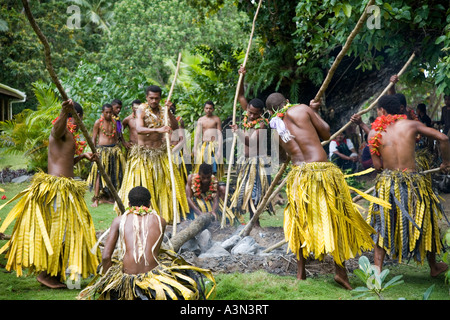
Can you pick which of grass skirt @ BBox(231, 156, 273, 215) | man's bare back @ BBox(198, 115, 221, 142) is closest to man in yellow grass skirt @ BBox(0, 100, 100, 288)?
grass skirt @ BBox(231, 156, 273, 215)

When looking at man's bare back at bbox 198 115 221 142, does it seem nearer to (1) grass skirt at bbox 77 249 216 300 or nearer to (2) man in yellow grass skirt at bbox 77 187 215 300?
(2) man in yellow grass skirt at bbox 77 187 215 300

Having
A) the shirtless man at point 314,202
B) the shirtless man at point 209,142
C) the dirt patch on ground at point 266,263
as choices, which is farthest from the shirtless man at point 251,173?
the shirtless man at point 314,202

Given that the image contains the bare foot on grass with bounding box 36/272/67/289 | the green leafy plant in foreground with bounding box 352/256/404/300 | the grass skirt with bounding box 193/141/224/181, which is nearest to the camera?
the green leafy plant in foreground with bounding box 352/256/404/300

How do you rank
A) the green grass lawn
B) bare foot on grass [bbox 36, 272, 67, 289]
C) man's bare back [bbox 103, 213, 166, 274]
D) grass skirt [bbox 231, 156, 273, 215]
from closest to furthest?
man's bare back [bbox 103, 213, 166, 274]
the green grass lawn
bare foot on grass [bbox 36, 272, 67, 289]
grass skirt [bbox 231, 156, 273, 215]

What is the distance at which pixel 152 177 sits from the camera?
19.2ft

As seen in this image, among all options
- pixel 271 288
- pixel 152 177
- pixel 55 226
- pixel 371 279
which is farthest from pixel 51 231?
pixel 371 279

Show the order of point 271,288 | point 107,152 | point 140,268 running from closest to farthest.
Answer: point 140,268 < point 271,288 < point 107,152

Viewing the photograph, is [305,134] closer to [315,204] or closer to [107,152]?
[315,204]

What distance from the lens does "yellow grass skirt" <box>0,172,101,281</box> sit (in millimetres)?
3859

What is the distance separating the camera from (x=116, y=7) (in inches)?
661

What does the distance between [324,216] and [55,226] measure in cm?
224

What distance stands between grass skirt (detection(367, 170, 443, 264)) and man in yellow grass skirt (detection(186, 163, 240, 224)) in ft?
8.00
